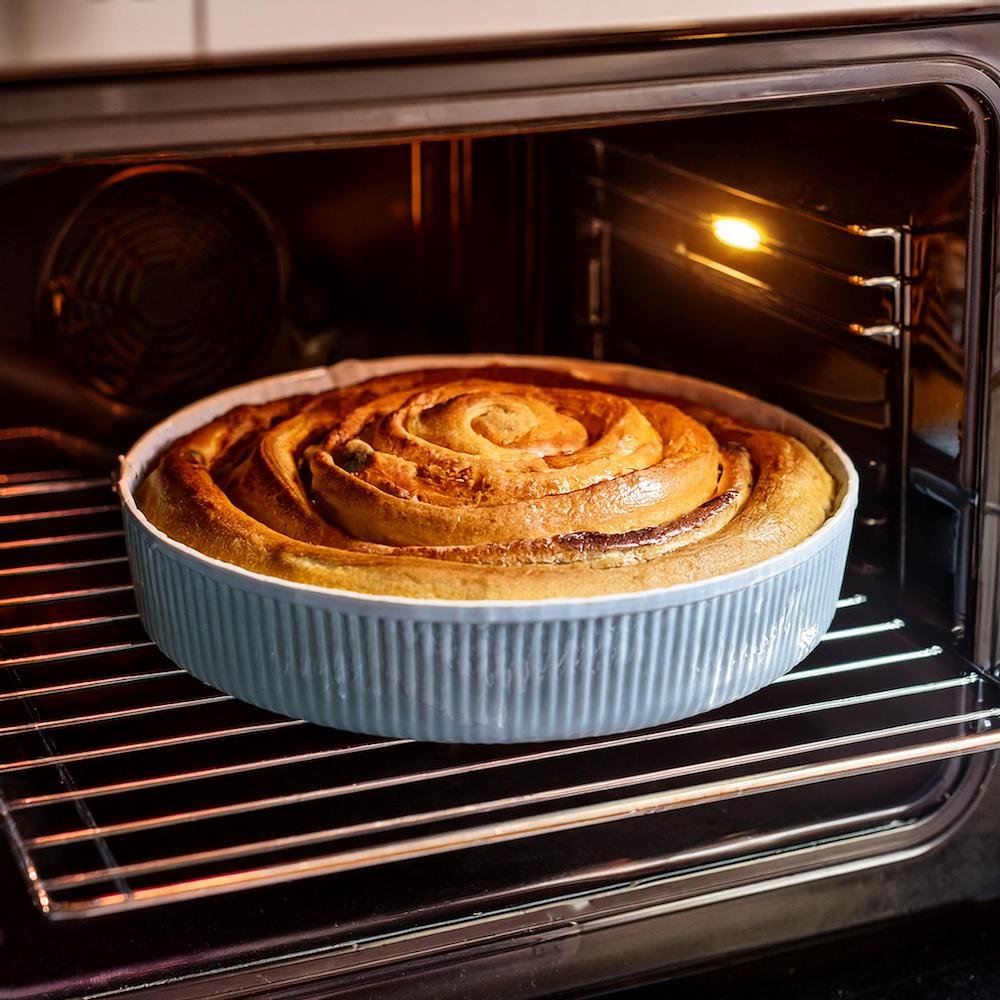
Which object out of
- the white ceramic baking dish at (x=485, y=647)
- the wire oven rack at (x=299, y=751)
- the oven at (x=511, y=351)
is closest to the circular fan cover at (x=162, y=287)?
the oven at (x=511, y=351)

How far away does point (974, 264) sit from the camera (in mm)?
862

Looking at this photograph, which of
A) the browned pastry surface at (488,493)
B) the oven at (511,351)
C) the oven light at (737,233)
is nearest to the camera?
the oven at (511,351)

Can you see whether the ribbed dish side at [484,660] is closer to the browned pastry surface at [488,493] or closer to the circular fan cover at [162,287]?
the browned pastry surface at [488,493]

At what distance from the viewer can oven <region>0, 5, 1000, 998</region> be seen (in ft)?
2.38

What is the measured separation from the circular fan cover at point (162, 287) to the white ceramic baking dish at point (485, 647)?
1.19ft

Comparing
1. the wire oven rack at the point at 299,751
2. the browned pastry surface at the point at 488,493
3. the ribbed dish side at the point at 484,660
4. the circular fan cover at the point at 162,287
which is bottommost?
the wire oven rack at the point at 299,751

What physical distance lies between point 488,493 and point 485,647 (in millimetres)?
137

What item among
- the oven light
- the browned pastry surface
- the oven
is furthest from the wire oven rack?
the oven light

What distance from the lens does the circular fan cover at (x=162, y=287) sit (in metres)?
1.17

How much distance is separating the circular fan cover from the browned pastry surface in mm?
179

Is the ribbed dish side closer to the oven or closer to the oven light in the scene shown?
the oven

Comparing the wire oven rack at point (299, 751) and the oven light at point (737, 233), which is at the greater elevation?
the oven light at point (737, 233)

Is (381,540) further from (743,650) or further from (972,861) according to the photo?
(972,861)

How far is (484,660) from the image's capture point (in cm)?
80
